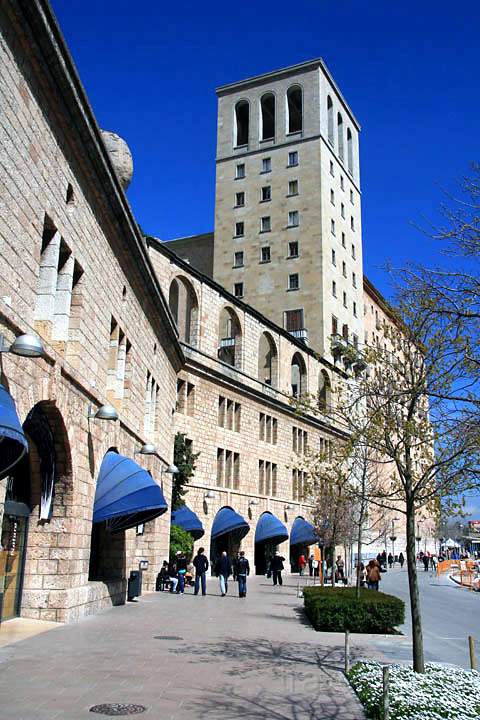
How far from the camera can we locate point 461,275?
9.05m

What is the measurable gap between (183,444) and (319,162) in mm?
36294

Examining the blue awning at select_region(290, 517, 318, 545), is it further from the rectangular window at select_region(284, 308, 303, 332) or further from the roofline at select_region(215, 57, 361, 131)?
the roofline at select_region(215, 57, 361, 131)

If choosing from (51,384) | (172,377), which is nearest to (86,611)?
(51,384)

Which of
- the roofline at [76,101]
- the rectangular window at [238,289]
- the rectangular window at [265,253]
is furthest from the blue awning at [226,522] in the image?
the rectangular window at [265,253]

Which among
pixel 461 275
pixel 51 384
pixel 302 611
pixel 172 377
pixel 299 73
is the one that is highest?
pixel 299 73

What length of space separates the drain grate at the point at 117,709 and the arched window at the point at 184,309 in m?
28.6

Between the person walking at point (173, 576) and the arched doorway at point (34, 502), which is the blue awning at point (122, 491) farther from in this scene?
the person walking at point (173, 576)

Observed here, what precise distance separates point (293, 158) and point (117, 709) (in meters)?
58.2

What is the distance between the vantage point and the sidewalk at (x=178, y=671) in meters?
7.93

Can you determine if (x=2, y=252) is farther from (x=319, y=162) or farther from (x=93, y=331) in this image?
(x=319, y=162)

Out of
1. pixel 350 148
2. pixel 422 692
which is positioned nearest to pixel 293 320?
pixel 350 148

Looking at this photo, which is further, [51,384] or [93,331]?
[93,331]

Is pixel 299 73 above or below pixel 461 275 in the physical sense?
above

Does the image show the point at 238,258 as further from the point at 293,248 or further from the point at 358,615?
the point at 358,615
